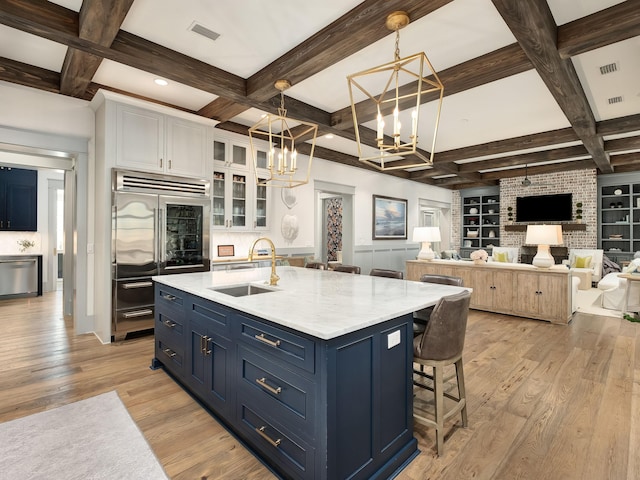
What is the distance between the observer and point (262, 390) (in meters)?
1.81

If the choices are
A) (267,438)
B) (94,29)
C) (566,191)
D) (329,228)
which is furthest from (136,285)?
(566,191)

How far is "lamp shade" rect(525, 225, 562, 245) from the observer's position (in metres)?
4.88

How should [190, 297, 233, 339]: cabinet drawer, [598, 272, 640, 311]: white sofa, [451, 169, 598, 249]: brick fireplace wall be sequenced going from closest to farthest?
[190, 297, 233, 339]: cabinet drawer < [598, 272, 640, 311]: white sofa < [451, 169, 598, 249]: brick fireplace wall

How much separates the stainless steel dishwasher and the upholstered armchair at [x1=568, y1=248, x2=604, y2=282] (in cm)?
1150

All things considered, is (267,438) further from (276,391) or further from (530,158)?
(530,158)

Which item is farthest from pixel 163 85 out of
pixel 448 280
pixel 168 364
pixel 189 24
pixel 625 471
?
pixel 625 471

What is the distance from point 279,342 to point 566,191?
9.73 m

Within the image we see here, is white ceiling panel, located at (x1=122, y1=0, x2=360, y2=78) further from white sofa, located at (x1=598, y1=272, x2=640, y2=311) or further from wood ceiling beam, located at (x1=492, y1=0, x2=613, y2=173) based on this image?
white sofa, located at (x1=598, y1=272, x2=640, y2=311)

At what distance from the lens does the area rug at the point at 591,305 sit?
5383 mm

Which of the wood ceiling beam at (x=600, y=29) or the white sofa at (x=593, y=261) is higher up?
the wood ceiling beam at (x=600, y=29)

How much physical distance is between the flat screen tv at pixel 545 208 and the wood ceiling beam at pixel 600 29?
285 inches

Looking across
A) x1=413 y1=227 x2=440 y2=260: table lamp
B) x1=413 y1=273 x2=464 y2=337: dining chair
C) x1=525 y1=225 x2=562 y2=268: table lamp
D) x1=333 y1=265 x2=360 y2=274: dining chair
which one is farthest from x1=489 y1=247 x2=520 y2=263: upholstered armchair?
x1=413 y1=273 x2=464 y2=337: dining chair

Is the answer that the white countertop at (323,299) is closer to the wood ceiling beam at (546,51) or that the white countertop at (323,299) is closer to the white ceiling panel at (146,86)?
the wood ceiling beam at (546,51)

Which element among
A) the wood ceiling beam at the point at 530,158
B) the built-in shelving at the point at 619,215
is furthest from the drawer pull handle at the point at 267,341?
the built-in shelving at the point at 619,215
